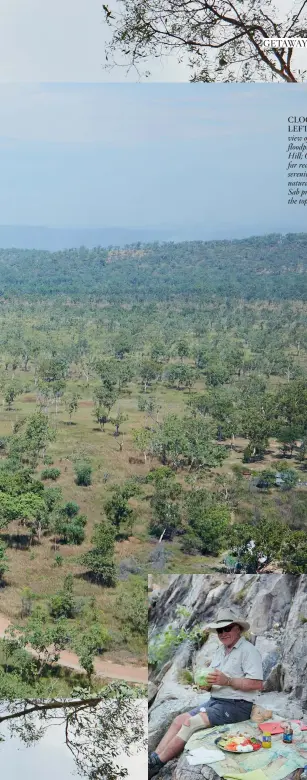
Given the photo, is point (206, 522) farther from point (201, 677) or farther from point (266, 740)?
point (266, 740)

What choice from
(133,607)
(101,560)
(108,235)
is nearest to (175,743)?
(133,607)

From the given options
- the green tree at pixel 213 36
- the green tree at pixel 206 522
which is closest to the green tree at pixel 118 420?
the green tree at pixel 206 522

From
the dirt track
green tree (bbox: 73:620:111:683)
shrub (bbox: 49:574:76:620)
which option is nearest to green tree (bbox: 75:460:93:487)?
shrub (bbox: 49:574:76:620)

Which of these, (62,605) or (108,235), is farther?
(108,235)

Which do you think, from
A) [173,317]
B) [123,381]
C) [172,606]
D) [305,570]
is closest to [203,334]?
[173,317]

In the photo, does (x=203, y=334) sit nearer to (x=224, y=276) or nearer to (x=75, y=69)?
(x=224, y=276)

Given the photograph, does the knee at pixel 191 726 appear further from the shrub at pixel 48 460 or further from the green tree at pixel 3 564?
the shrub at pixel 48 460

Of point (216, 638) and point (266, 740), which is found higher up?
point (216, 638)
